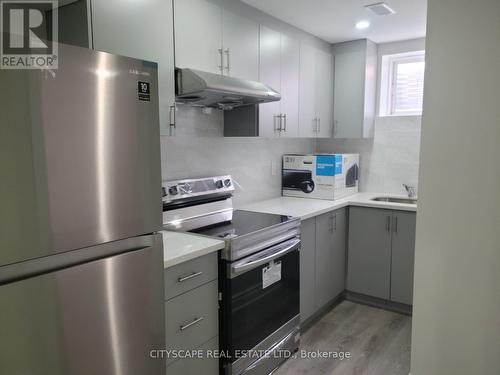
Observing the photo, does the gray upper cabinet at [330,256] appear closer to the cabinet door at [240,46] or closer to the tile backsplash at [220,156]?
the tile backsplash at [220,156]

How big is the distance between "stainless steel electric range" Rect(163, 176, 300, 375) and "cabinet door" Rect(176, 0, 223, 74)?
2.42 ft

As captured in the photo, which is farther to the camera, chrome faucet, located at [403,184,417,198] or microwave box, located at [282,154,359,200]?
chrome faucet, located at [403,184,417,198]

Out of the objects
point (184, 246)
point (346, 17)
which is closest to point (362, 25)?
point (346, 17)

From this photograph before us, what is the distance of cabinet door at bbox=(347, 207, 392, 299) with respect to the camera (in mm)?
3205

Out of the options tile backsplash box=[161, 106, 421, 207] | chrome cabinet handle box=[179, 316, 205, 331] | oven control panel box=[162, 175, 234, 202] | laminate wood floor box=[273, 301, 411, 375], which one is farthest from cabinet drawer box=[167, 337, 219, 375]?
tile backsplash box=[161, 106, 421, 207]

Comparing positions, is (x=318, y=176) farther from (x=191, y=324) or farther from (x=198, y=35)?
(x=191, y=324)

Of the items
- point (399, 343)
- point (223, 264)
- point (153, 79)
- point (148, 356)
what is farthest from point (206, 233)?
point (399, 343)

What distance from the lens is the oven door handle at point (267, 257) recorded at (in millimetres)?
2021

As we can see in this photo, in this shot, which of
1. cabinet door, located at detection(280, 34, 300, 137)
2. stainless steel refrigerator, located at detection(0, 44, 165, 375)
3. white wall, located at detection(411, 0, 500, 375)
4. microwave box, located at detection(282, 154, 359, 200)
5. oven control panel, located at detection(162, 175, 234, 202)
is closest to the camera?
stainless steel refrigerator, located at detection(0, 44, 165, 375)

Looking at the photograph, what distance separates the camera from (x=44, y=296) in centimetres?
114

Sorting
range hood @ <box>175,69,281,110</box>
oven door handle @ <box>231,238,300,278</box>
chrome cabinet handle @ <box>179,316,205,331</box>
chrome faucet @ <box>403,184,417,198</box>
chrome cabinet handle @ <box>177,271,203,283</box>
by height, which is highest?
range hood @ <box>175,69,281,110</box>

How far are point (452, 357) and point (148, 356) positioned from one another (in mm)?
1544

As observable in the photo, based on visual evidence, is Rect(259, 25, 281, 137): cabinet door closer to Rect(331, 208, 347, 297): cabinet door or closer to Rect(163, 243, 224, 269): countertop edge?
Rect(331, 208, 347, 297): cabinet door

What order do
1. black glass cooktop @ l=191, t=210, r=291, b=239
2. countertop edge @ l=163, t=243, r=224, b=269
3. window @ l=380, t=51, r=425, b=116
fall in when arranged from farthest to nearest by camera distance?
window @ l=380, t=51, r=425, b=116, black glass cooktop @ l=191, t=210, r=291, b=239, countertop edge @ l=163, t=243, r=224, b=269
